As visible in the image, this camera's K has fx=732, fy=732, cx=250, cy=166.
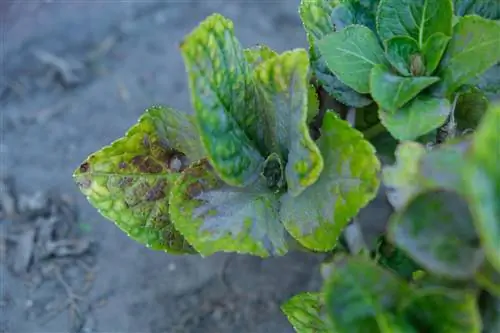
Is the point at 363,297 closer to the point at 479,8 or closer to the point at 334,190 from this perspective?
the point at 334,190

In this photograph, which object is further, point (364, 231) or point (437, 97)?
point (364, 231)

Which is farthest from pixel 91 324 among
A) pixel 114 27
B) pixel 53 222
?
pixel 114 27

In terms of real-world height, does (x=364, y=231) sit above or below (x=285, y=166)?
below

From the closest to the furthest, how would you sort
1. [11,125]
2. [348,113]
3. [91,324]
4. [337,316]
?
1. [337,316]
2. [348,113]
3. [91,324]
4. [11,125]

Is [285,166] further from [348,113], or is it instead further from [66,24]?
[66,24]

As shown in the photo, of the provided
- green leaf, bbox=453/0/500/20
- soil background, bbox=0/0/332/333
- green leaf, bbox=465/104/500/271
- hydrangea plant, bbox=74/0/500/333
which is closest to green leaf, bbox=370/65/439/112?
hydrangea plant, bbox=74/0/500/333

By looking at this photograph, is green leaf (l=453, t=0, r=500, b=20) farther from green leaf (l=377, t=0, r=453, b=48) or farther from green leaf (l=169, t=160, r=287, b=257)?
green leaf (l=169, t=160, r=287, b=257)

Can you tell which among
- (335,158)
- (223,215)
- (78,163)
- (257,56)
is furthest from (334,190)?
(78,163)

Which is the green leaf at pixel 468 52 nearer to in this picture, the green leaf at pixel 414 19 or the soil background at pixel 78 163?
the green leaf at pixel 414 19
